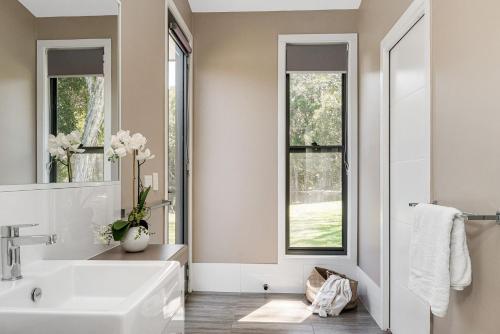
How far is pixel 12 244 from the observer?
110cm

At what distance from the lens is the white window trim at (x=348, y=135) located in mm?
3557

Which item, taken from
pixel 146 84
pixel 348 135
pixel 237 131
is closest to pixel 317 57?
pixel 348 135

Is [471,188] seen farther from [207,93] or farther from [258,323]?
[207,93]

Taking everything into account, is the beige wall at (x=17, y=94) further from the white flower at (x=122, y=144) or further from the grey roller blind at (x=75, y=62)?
the white flower at (x=122, y=144)

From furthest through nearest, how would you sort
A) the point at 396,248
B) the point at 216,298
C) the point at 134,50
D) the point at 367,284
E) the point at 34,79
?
the point at 216,298
the point at 367,284
the point at 396,248
the point at 134,50
the point at 34,79

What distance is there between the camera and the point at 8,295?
1.00 metres

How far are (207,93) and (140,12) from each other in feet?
4.97

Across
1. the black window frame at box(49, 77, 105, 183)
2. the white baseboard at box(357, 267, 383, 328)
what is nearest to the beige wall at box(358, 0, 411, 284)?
the white baseboard at box(357, 267, 383, 328)

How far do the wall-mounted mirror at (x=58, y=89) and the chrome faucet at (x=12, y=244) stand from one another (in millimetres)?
144

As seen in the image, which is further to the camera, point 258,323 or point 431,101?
point 258,323

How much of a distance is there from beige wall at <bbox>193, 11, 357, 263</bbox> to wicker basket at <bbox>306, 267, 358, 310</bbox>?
16.4 inches

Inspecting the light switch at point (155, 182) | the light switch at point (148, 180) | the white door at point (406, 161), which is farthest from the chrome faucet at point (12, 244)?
the white door at point (406, 161)

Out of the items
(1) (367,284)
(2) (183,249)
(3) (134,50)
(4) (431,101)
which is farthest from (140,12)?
(1) (367,284)

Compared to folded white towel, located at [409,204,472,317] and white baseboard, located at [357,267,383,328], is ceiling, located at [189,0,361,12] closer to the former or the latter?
white baseboard, located at [357,267,383,328]
